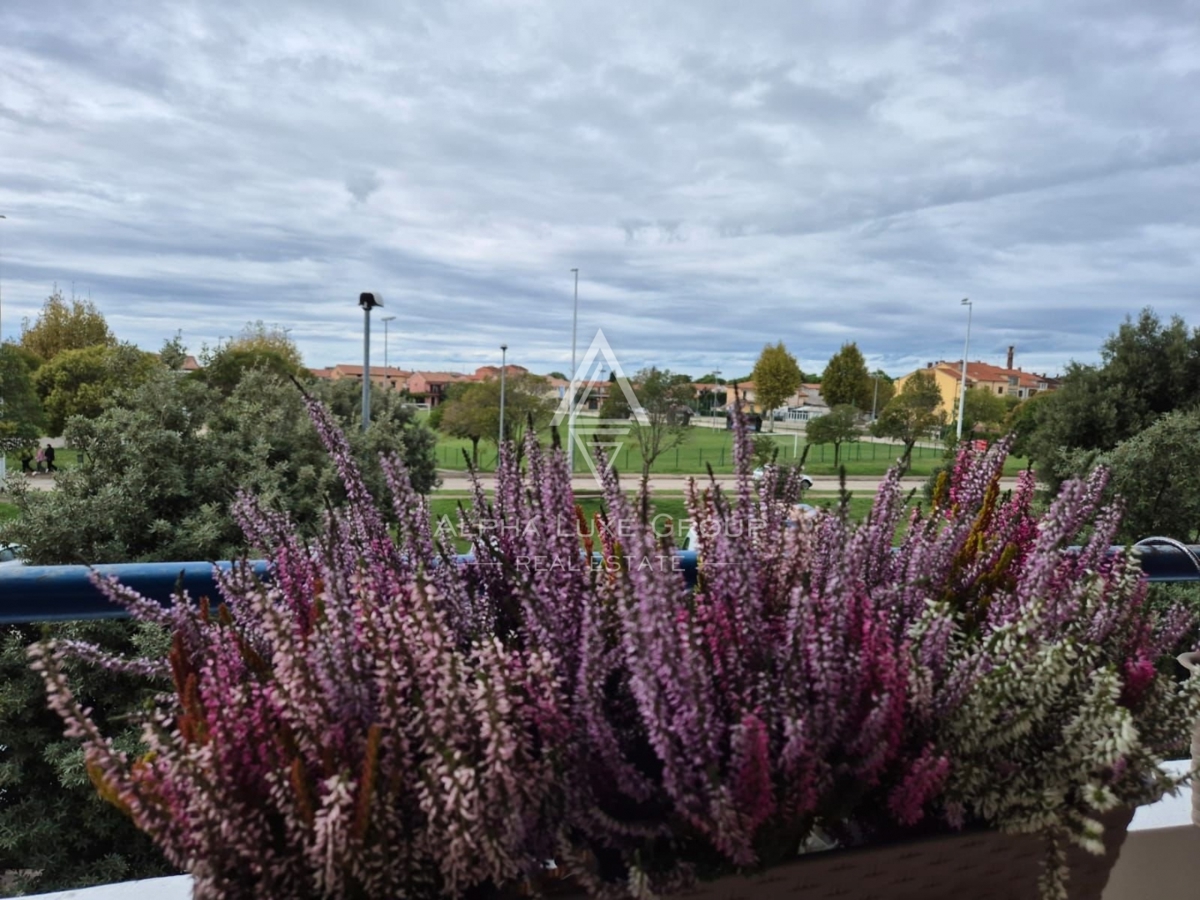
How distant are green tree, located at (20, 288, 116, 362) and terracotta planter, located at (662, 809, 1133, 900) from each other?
4191cm

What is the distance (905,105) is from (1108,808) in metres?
6.57

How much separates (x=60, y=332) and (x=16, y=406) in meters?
15.9

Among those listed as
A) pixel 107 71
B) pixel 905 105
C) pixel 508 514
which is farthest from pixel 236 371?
pixel 508 514

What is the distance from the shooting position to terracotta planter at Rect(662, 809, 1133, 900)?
73 centimetres

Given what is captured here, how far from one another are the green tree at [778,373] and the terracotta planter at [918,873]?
33.2m

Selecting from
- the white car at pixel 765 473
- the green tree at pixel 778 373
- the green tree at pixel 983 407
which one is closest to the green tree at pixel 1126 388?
the white car at pixel 765 473

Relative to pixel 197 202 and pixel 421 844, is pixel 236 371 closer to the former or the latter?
pixel 197 202

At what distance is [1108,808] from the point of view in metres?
0.73

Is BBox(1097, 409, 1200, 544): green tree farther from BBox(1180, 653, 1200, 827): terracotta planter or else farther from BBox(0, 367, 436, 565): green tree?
BBox(1180, 653, 1200, 827): terracotta planter

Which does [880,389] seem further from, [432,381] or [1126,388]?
[1126,388]

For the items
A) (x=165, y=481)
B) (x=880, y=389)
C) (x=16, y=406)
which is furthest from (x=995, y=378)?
(x=165, y=481)

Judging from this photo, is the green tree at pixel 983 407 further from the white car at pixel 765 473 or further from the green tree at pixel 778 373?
the white car at pixel 765 473

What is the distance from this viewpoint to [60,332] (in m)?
36.8

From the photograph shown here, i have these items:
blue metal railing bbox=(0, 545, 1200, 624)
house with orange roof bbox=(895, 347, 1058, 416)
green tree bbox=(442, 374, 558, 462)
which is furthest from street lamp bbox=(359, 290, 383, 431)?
house with orange roof bbox=(895, 347, 1058, 416)
